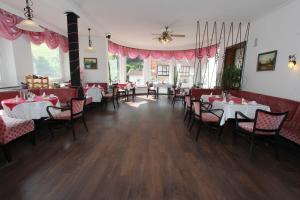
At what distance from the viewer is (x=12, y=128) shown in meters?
2.47

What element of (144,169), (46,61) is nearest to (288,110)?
(144,169)

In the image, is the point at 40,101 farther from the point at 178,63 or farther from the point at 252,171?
the point at 178,63

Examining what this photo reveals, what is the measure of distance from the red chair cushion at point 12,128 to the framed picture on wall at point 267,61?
222 inches

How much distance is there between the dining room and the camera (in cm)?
201

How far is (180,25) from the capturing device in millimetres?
5555

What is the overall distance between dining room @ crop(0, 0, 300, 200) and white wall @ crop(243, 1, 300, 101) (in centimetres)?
3

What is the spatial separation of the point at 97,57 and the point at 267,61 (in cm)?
627

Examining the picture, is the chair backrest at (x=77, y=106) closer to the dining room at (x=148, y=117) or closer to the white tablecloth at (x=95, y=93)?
the dining room at (x=148, y=117)

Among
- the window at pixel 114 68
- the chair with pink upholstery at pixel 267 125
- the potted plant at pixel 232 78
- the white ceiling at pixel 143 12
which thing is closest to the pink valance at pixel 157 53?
the window at pixel 114 68

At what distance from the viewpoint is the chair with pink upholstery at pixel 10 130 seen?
2.29 meters

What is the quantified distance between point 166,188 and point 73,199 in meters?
1.05

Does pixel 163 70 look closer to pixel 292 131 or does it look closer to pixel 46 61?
pixel 46 61

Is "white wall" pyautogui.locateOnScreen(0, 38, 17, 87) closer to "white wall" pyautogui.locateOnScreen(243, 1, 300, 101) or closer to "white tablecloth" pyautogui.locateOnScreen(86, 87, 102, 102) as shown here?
"white tablecloth" pyautogui.locateOnScreen(86, 87, 102, 102)

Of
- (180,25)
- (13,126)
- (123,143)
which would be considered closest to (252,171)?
(123,143)
